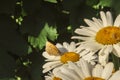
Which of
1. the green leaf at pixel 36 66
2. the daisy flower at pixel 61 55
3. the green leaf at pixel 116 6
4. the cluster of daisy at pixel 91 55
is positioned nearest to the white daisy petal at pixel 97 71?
the cluster of daisy at pixel 91 55

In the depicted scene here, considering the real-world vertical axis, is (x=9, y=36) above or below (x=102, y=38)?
below

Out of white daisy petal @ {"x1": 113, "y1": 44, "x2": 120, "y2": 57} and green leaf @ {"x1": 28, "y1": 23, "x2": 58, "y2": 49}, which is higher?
white daisy petal @ {"x1": 113, "y1": 44, "x2": 120, "y2": 57}

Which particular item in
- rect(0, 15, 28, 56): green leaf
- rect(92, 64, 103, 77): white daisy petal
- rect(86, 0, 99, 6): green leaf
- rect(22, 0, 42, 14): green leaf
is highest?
rect(92, 64, 103, 77): white daisy petal

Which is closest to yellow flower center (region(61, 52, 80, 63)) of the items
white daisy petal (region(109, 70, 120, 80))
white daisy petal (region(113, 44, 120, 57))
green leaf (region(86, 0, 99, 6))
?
white daisy petal (region(113, 44, 120, 57))

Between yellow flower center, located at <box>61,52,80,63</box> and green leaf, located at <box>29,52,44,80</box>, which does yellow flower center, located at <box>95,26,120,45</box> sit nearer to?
yellow flower center, located at <box>61,52,80,63</box>

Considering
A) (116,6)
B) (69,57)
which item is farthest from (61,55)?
(116,6)

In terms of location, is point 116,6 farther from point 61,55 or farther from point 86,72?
point 86,72
